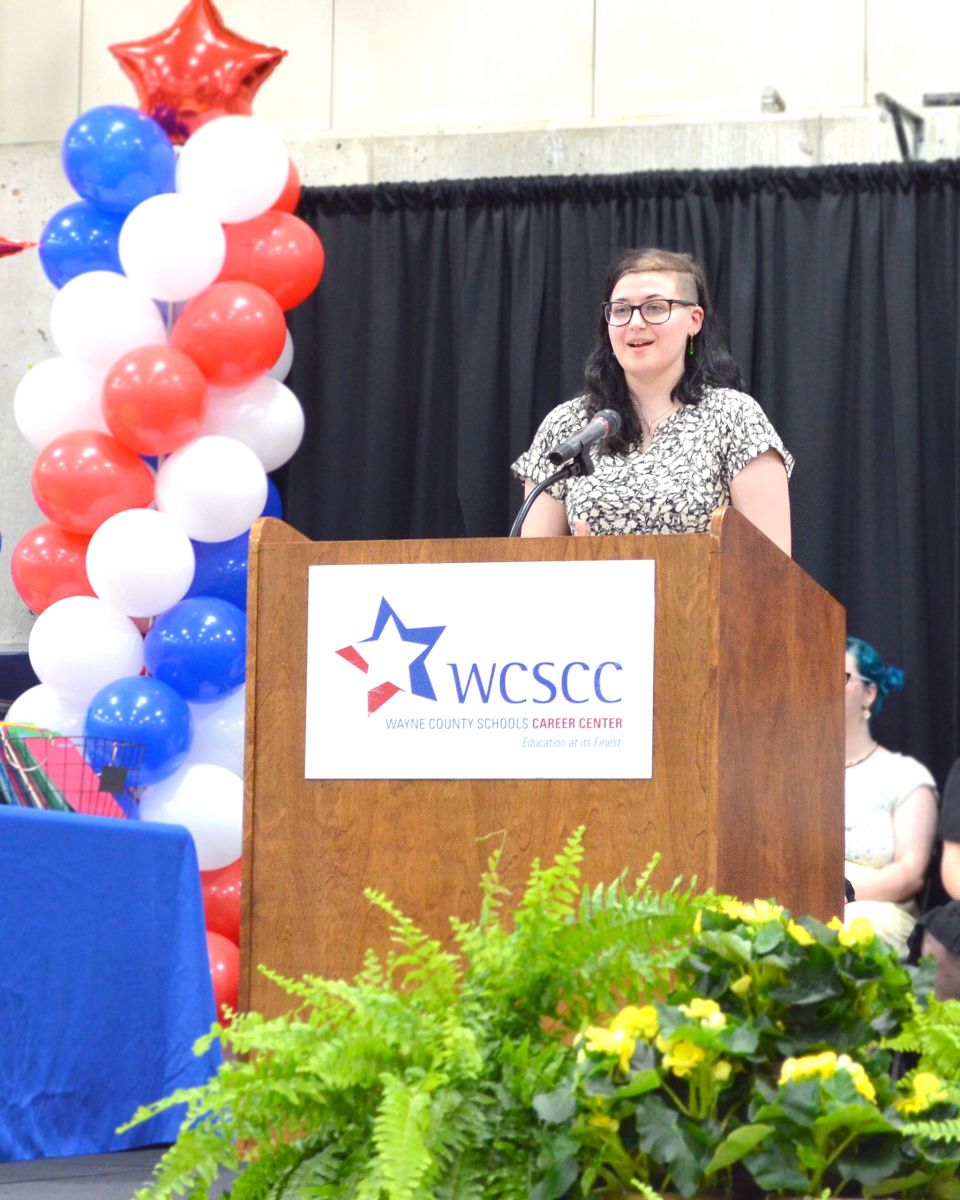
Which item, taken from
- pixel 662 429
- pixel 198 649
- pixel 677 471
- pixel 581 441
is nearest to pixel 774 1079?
pixel 581 441

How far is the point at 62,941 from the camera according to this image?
258 centimetres

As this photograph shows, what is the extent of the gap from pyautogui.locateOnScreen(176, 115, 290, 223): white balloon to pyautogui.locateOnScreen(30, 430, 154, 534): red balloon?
0.67 metres

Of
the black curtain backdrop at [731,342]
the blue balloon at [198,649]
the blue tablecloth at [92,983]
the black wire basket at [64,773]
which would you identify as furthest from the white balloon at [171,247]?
the blue tablecloth at [92,983]

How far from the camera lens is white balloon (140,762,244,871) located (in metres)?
4.17

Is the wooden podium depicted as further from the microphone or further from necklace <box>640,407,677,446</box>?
necklace <box>640,407,677,446</box>

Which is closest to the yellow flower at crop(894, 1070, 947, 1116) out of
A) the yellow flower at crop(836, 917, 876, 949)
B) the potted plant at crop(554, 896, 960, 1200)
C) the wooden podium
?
the potted plant at crop(554, 896, 960, 1200)

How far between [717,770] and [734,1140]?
707 millimetres

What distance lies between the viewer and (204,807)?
417 centimetres

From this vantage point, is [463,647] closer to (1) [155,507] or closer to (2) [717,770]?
(2) [717,770]

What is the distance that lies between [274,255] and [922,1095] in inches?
140

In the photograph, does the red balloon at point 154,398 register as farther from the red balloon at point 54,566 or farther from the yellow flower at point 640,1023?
the yellow flower at point 640,1023

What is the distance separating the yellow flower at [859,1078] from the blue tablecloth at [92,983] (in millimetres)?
1471

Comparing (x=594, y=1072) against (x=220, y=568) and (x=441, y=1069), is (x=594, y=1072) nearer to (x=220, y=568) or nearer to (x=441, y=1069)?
(x=441, y=1069)

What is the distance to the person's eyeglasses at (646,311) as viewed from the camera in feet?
8.75
